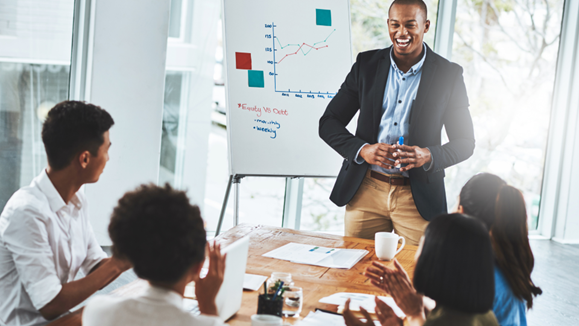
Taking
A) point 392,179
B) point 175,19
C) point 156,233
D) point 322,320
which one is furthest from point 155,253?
point 175,19

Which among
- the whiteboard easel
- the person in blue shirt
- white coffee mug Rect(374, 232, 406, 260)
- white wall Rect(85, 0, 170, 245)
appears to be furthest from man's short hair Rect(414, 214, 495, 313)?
white wall Rect(85, 0, 170, 245)

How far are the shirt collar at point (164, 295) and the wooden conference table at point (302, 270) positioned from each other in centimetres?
24

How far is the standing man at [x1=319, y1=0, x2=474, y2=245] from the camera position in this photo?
2121 millimetres

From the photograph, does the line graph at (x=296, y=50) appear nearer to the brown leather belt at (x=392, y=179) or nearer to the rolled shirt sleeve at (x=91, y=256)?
the brown leather belt at (x=392, y=179)

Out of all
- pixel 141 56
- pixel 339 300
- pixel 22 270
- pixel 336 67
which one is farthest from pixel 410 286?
pixel 141 56

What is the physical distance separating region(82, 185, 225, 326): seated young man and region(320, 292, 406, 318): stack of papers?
0.47 meters

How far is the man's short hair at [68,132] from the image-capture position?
1327 mm

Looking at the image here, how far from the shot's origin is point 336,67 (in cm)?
313

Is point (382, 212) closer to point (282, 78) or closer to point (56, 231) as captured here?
point (282, 78)

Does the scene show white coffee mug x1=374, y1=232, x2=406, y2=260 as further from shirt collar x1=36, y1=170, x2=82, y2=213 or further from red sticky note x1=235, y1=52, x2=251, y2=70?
red sticky note x1=235, y1=52, x2=251, y2=70

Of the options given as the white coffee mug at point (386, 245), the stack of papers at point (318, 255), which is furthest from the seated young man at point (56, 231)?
the white coffee mug at point (386, 245)

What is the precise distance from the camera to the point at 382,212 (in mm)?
2150

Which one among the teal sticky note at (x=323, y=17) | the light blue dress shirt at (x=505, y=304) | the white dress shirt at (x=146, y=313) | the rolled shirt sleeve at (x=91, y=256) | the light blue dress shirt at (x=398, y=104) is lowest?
the rolled shirt sleeve at (x=91, y=256)

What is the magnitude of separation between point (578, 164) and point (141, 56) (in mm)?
4203
